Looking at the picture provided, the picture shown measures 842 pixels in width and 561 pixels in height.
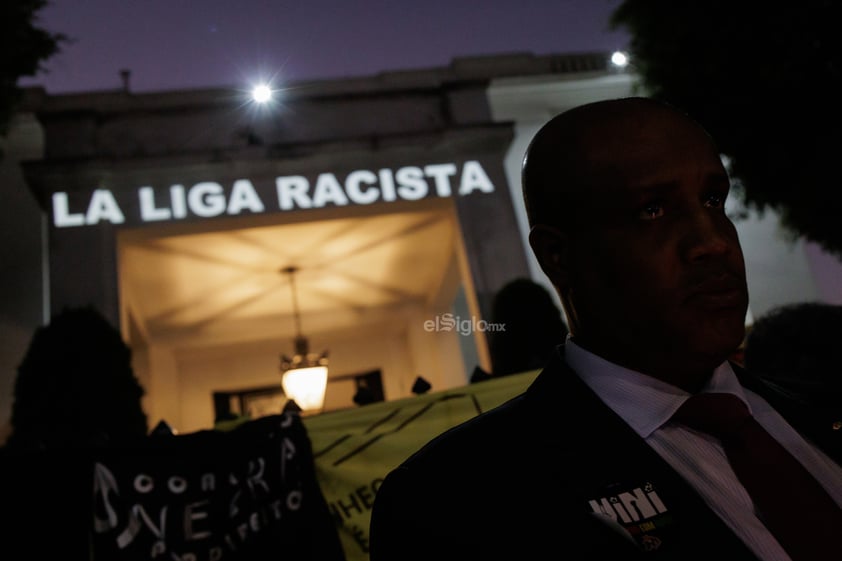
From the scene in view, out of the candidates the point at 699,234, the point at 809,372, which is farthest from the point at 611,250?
the point at 809,372

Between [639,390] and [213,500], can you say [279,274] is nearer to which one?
[213,500]

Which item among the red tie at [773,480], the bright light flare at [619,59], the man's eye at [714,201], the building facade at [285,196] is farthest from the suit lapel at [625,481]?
the bright light flare at [619,59]

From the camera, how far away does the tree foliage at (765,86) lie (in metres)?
9.09

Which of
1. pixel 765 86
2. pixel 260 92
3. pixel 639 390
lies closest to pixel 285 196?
pixel 260 92

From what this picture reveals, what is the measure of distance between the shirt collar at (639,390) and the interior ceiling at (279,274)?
8502 millimetres

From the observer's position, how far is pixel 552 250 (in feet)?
4.51

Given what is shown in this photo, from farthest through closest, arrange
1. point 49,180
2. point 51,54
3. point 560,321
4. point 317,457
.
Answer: point 51,54 → point 49,180 → point 560,321 → point 317,457

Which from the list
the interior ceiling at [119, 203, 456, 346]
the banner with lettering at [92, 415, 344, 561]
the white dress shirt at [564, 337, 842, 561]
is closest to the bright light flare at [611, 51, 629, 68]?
the interior ceiling at [119, 203, 456, 346]

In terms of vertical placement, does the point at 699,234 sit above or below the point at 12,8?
below

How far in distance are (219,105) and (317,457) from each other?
7619 millimetres

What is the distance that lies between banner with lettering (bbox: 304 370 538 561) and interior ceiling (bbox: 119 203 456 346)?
20.0ft

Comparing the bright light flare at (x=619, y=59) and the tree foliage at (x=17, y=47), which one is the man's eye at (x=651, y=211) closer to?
the tree foliage at (x=17, y=47)

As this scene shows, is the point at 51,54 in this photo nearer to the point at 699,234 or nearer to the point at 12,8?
the point at 12,8

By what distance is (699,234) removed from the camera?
1209 mm
